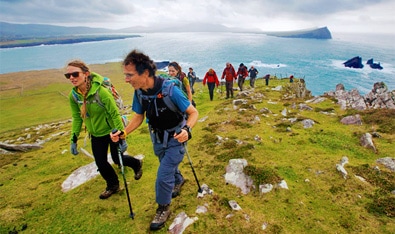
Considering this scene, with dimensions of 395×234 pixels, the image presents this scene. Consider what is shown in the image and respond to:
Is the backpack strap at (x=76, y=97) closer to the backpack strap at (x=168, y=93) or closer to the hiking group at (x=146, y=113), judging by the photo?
the hiking group at (x=146, y=113)

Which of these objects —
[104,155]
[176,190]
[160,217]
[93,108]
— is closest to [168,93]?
[93,108]

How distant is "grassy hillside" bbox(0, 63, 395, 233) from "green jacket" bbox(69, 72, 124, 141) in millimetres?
2235

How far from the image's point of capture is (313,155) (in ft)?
27.1

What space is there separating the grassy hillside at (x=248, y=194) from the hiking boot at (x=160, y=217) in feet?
0.66

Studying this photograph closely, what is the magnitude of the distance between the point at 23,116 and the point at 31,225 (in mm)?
48707

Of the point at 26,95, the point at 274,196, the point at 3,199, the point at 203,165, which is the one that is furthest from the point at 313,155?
the point at 26,95

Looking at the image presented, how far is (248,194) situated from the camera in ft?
20.8

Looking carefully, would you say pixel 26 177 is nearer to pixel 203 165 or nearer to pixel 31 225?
pixel 31 225

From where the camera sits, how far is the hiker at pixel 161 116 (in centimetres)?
450

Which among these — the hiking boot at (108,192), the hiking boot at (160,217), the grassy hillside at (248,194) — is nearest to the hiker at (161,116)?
the hiking boot at (160,217)

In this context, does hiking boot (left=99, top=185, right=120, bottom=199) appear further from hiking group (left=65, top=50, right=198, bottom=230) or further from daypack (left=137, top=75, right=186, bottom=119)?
daypack (left=137, top=75, right=186, bottom=119)

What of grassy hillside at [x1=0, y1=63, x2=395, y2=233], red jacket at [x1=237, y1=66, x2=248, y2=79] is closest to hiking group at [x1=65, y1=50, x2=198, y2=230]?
grassy hillside at [x1=0, y1=63, x2=395, y2=233]

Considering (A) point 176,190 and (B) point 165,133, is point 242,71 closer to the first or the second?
(A) point 176,190

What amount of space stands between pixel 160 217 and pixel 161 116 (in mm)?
2418
